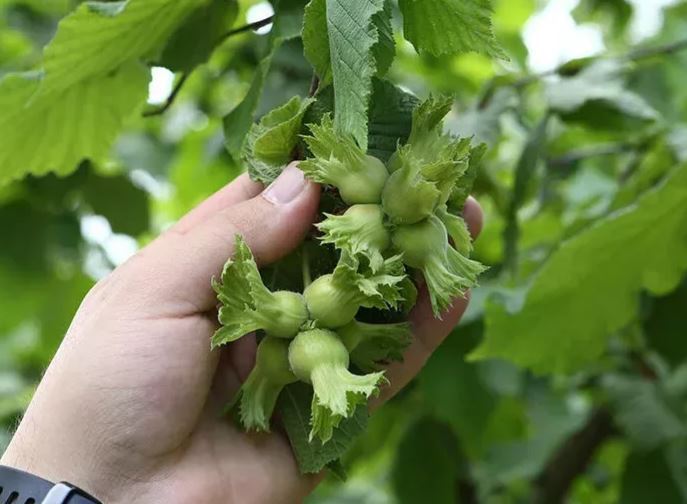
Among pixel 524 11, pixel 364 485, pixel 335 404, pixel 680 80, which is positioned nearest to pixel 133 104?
pixel 335 404

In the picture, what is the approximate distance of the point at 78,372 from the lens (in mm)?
1046

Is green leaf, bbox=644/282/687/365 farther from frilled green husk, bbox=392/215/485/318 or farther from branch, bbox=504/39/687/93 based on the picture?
frilled green husk, bbox=392/215/485/318

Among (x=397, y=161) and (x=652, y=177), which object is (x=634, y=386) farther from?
(x=397, y=161)

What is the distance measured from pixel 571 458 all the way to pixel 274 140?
157 centimetres

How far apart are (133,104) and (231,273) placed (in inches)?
17.4

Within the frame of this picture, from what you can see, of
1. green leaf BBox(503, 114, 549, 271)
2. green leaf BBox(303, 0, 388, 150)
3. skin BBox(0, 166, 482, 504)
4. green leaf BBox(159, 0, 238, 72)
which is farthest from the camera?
green leaf BBox(503, 114, 549, 271)

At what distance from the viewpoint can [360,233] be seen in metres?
Result: 0.83

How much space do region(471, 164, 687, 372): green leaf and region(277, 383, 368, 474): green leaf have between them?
460 mm

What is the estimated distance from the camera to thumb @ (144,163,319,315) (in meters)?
0.94

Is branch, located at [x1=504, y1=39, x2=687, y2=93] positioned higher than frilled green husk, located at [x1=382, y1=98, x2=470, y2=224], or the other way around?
frilled green husk, located at [x1=382, y1=98, x2=470, y2=224]

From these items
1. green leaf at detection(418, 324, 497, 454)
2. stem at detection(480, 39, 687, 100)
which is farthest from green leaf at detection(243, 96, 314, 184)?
green leaf at detection(418, 324, 497, 454)

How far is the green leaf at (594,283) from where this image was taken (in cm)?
134

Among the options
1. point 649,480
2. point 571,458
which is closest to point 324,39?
point 649,480

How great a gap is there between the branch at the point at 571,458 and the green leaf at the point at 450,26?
157 cm
